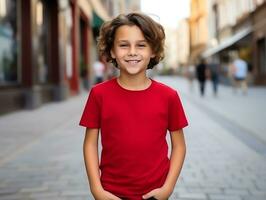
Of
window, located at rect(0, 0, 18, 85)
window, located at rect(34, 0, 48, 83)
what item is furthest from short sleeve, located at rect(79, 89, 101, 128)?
window, located at rect(34, 0, 48, 83)

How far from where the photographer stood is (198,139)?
7871 mm

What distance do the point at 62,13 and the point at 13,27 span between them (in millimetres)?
5051

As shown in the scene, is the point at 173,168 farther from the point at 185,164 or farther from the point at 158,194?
the point at 185,164

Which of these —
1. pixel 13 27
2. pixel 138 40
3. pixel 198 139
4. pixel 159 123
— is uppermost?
pixel 13 27

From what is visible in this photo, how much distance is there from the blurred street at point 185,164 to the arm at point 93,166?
2.23m

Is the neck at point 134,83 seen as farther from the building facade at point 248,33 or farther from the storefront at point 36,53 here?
the building facade at point 248,33

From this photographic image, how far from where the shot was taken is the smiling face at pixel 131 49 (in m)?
2.06

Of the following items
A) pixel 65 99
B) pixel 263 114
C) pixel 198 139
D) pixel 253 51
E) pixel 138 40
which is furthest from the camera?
pixel 253 51

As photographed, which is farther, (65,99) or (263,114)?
(65,99)

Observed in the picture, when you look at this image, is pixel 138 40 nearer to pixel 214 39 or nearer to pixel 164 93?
pixel 164 93

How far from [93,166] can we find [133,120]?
0.27 meters

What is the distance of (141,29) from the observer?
6.72 ft

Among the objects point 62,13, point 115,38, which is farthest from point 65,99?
point 115,38

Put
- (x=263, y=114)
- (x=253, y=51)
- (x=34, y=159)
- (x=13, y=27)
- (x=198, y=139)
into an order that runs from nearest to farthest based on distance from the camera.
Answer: (x=34, y=159) < (x=198, y=139) < (x=263, y=114) < (x=13, y=27) < (x=253, y=51)
